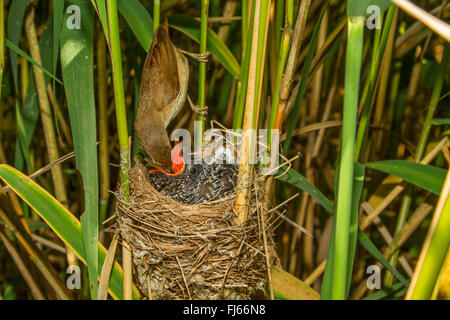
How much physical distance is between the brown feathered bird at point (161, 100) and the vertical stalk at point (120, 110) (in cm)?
34

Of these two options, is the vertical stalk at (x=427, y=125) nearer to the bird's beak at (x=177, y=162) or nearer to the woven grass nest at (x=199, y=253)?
the woven grass nest at (x=199, y=253)

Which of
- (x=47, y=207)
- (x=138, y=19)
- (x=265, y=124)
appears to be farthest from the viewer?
(x=265, y=124)

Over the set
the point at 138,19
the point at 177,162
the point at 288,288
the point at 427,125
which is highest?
the point at 138,19

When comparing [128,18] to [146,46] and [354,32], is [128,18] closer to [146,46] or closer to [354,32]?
[146,46]

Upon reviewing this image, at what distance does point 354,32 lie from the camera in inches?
21.1

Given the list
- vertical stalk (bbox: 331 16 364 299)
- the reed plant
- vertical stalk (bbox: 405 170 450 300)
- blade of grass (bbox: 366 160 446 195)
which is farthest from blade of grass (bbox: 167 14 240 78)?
vertical stalk (bbox: 405 170 450 300)

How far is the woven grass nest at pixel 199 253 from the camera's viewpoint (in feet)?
3.23

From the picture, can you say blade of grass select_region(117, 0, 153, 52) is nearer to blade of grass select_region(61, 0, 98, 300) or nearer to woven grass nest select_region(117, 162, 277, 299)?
blade of grass select_region(61, 0, 98, 300)

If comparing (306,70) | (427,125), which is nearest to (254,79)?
(306,70)

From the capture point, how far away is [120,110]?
0.79m

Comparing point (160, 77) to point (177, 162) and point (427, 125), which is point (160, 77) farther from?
point (427, 125)

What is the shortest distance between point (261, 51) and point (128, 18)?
1.26 ft

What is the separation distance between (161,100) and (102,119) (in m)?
0.30
